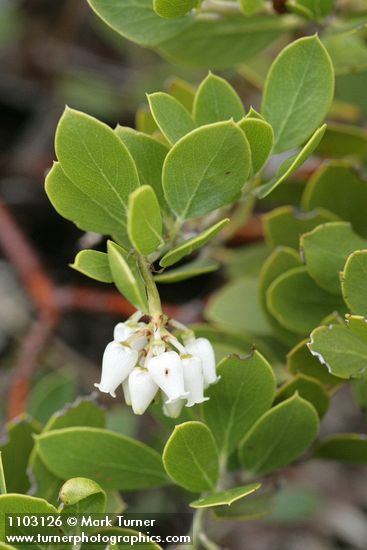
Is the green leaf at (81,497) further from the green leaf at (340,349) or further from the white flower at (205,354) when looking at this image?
the green leaf at (340,349)

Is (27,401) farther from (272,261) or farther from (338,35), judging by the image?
(338,35)

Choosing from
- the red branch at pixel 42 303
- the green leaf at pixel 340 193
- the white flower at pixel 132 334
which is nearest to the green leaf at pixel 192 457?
the white flower at pixel 132 334

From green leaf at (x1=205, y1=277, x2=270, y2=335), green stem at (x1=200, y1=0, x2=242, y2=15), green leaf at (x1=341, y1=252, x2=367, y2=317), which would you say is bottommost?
green leaf at (x1=205, y1=277, x2=270, y2=335)

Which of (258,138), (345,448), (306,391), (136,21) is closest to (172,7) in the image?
(136,21)

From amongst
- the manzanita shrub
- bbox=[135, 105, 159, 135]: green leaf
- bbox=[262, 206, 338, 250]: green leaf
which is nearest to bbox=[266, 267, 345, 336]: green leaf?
the manzanita shrub

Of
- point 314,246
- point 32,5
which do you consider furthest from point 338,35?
point 32,5

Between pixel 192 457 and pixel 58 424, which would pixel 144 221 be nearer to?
pixel 192 457

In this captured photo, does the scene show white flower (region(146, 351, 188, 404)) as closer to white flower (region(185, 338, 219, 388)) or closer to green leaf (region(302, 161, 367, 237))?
white flower (region(185, 338, 219, 388))
